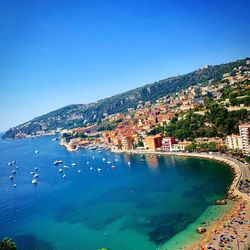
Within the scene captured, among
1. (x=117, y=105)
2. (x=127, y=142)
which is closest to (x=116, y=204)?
(x=127, y=142)

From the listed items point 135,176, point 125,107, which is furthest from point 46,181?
point 125,107

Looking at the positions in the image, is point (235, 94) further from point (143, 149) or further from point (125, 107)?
point (125, 107)

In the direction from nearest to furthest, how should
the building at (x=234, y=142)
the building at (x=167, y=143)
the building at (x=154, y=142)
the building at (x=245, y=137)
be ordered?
the building at (x=245, y=137) → the building at (x=234, y=142) → the building at (x=167, y=143) → the building at (x=154, y=142)

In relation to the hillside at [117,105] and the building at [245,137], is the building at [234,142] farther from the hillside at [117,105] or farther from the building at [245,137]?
the hillside at [117,105]

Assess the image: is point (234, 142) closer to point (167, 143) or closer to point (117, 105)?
point (167, 143)

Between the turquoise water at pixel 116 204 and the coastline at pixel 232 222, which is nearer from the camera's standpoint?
the coastline at pixel 232 222

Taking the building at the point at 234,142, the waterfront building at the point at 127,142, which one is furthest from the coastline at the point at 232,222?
the waterfront building at the point at 127,142
